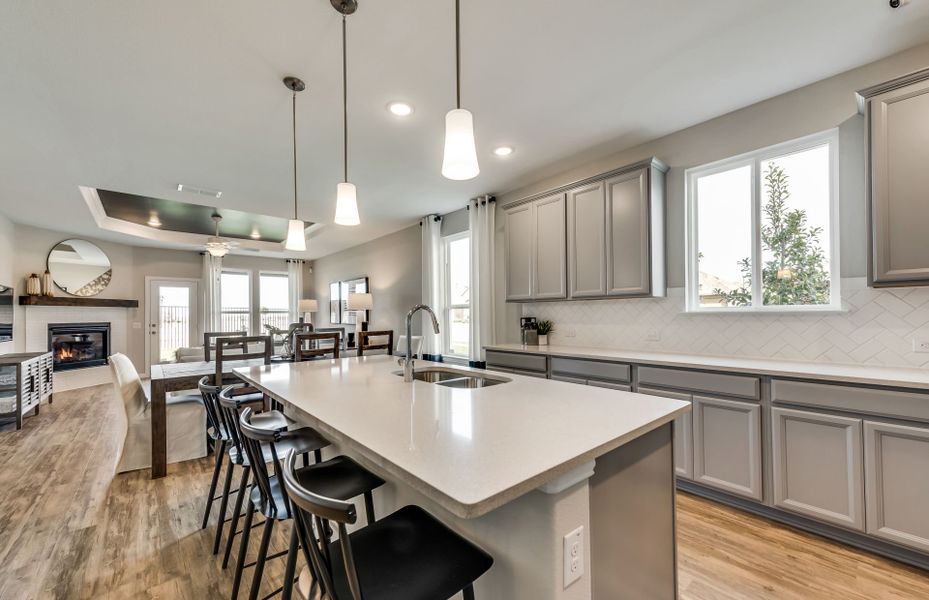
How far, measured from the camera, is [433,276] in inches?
209

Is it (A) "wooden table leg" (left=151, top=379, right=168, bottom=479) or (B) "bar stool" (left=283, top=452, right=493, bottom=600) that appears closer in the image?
(B) "bar stool" (left=283, top=452, right=493, bottom=600)

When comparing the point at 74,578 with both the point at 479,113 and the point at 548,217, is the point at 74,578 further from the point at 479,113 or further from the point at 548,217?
the point at 548,217

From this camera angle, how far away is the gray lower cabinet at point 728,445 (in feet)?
7.31

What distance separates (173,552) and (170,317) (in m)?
7.53

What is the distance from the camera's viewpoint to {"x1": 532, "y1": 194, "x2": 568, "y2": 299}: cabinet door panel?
3564 mm

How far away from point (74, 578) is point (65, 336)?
6.71 metres

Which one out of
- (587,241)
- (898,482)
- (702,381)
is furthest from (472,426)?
(587,241)

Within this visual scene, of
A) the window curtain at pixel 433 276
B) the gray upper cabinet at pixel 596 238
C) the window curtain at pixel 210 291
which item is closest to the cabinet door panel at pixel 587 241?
the gray upper cabinet at pixel 596 238

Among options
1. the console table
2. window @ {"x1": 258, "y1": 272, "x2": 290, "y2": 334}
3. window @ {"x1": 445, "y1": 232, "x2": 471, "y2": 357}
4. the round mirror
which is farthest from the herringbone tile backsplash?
the round mirror

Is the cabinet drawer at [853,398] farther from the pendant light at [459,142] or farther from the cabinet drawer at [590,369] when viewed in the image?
the pendant light at [459,142]

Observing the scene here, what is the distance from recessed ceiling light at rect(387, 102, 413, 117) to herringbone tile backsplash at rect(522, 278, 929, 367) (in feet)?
7.66

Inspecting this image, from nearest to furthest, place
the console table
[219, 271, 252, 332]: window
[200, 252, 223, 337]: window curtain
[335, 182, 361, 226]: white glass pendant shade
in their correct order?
[335, 182, 361, 226]: white glass pendant shade → the console table → [200, 252, 223, 337]: window curtain → [219, 271, 252, 332]: window

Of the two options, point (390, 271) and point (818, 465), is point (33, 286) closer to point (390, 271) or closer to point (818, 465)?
point (390, 271)

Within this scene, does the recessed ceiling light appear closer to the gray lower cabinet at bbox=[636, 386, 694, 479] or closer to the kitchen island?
the kitchen island
